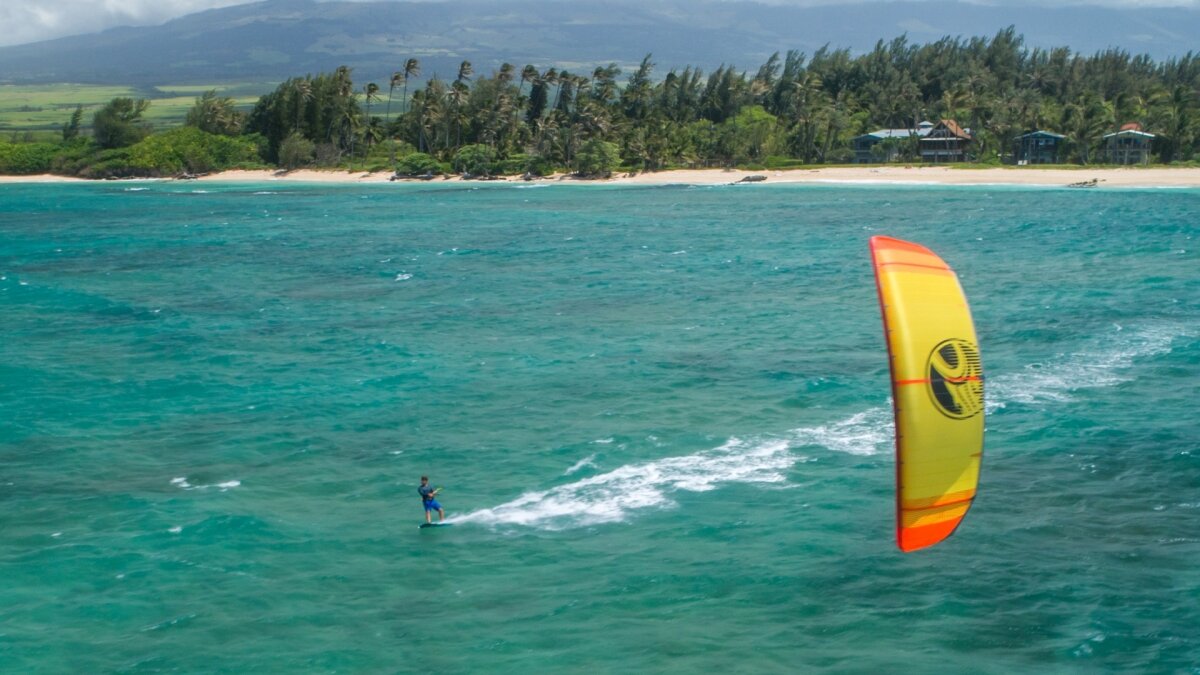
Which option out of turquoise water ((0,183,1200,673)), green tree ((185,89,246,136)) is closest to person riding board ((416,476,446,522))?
turquoise water ((0,183,1200,673))

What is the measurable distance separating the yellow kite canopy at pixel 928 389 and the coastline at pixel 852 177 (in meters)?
98.6

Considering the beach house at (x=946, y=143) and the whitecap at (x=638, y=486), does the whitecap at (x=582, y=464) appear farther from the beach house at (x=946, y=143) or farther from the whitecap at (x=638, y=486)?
the beach house at (x=946, y=143)

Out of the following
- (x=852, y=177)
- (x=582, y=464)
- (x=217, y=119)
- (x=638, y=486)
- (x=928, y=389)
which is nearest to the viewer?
(x=928, y=389)

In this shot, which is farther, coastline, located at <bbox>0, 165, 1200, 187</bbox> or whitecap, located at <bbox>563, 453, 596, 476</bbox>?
coastline, located at <bbox>0, 165, 1200, 187</bbox>

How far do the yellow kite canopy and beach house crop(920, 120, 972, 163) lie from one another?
121097 mm

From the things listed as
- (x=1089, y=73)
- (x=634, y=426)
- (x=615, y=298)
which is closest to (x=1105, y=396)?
(x=634, y=426)

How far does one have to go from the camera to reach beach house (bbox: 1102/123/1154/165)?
119 metres

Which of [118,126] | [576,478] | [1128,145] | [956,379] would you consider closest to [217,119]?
[118,126]

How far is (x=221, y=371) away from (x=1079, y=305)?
30304 mm

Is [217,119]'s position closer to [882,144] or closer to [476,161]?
[476,161]

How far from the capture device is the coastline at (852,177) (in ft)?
357

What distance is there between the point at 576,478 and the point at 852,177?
100.0 m

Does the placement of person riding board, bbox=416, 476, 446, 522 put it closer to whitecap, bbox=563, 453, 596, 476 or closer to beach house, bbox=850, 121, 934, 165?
whitecap, bbox=563, 453, 596, 476

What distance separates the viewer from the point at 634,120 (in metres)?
143
